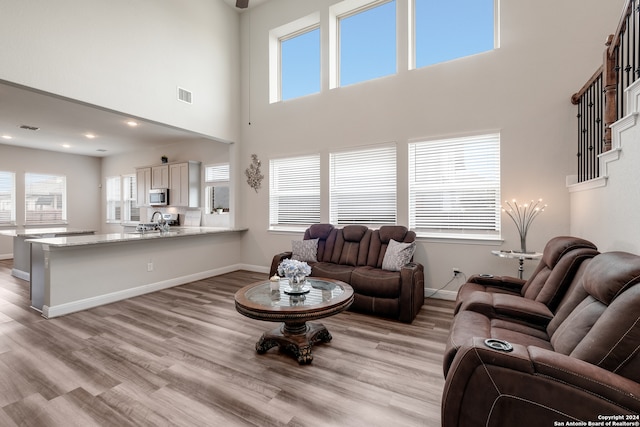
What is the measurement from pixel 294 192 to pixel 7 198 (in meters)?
7.99

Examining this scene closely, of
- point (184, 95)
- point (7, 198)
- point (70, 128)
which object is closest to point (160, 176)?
point (70, 128)

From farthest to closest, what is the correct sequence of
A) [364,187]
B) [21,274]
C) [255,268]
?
[255,268]
[21,274]
[364,187]

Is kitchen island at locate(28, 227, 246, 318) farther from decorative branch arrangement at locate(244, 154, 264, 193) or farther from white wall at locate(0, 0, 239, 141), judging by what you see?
white wall at locate(0, 0, 239, 141)

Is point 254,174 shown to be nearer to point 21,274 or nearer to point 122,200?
point 21,274

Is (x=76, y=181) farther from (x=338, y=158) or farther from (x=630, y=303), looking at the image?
(x=630, y=303)

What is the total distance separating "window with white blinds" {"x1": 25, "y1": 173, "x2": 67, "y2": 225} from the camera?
795 centimetres

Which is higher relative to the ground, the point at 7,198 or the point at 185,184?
the point at 185,184

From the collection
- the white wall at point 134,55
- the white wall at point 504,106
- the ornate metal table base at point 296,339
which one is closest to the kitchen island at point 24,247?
the white wall at point 134,55

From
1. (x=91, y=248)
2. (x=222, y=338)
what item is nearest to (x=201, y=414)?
(x=222, y=338)

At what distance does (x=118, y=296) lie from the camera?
164 inches

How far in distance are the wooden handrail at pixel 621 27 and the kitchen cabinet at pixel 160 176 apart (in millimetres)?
7767

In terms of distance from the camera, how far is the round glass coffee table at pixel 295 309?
7.68ft

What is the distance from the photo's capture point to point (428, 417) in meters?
1.79

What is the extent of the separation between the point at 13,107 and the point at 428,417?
7004 millimetres
